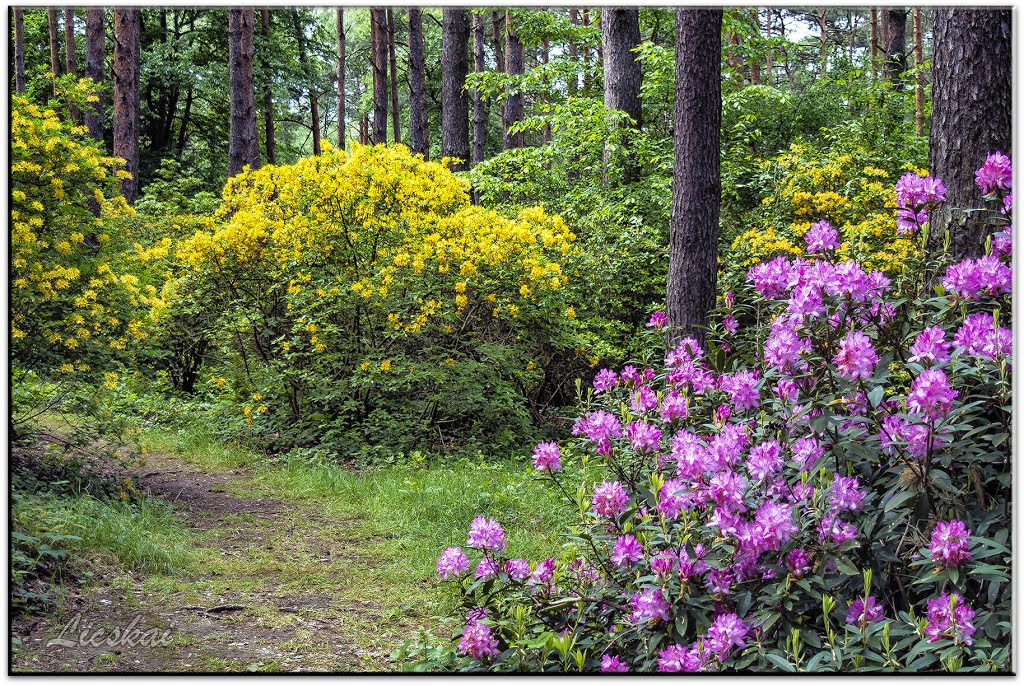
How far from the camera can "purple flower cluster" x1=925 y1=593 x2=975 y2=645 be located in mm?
2029

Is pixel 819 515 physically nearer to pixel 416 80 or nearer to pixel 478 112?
pixel 416 80

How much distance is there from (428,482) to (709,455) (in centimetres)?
395

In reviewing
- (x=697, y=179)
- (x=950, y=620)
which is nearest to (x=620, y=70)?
(x=697, y=179)

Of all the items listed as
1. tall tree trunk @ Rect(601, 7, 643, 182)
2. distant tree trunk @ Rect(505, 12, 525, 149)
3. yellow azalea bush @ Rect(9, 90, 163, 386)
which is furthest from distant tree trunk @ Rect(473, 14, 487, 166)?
yellow azalea bush @ Rect(9, 90, 163, 386)

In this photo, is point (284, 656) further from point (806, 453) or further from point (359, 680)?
point (806, 453)

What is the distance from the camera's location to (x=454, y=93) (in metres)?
11.0

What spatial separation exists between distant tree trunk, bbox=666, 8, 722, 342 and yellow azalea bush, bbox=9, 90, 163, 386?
364cm

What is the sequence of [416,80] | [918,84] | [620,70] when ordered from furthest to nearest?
[416,80]
[918,84]
[620,70]

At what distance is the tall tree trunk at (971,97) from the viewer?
3.75 meters

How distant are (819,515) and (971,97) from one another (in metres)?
2.59

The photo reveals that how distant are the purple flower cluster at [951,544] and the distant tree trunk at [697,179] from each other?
12.6ft

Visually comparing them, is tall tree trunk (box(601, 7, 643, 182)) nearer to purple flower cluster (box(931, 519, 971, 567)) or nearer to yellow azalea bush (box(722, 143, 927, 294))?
yellow azalea bush (box(722, 143, 927, 294))

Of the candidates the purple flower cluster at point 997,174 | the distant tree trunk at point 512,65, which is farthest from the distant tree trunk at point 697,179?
the distant tree trunk at point 512,65

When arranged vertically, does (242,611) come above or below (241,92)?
below
